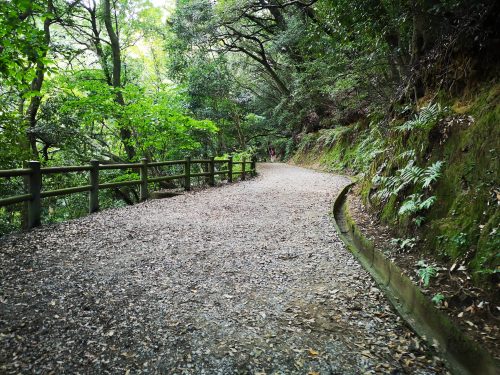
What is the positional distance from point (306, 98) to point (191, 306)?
16412mm

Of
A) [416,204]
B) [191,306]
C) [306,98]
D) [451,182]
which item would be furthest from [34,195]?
[306,98]

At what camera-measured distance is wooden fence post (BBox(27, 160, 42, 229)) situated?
198 inches

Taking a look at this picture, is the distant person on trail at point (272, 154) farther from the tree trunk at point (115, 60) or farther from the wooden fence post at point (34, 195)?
the wooden fence post at point (34, 195)

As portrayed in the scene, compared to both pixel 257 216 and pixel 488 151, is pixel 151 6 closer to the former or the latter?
pixel 257 216

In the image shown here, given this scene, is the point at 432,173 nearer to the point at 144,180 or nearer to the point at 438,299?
the point at 438,299

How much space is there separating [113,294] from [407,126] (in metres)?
4.45

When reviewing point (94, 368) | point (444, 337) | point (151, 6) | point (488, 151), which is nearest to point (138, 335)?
point (94, 368)

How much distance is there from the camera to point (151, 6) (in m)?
17.6

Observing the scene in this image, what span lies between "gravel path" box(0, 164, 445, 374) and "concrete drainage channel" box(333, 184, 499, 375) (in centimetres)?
11

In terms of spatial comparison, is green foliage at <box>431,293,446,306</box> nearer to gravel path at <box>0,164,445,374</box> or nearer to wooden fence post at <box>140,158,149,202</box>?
gravel path at <box>0,164,445,374</box>

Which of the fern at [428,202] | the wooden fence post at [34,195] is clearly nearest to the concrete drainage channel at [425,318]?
the fern at [428,202]

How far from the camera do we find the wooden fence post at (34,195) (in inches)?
198

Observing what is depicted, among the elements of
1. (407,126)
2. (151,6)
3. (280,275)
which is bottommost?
(280,275)

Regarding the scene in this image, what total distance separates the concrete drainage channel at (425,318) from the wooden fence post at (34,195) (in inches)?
204
